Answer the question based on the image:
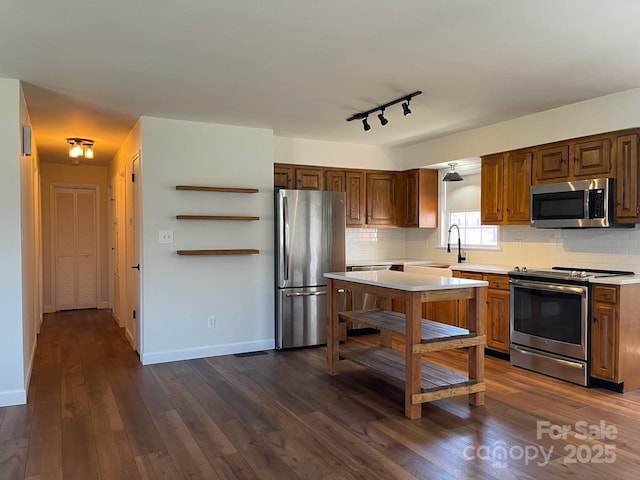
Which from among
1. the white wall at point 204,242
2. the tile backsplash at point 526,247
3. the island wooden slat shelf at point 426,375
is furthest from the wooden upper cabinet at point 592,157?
the white wall at point 204,242

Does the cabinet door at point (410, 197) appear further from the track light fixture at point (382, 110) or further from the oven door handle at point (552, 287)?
the oven door handle at point (552, 287)

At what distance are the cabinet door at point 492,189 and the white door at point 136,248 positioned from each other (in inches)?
143

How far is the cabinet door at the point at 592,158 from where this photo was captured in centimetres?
396

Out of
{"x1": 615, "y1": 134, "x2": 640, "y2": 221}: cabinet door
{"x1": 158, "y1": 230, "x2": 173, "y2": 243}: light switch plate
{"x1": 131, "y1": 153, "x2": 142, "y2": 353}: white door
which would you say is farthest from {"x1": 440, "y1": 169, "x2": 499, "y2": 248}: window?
{"x1": 131, "y1": 153, "x2": 142, "y2": 353}: white door

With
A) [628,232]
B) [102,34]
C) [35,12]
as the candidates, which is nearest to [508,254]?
[628,232]

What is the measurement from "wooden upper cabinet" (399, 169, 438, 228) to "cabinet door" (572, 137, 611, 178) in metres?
2.13

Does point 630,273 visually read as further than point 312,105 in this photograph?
No

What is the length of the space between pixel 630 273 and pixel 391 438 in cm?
263

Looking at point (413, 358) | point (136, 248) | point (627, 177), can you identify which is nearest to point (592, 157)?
point (627, 177)

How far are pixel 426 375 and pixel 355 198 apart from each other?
302 cm

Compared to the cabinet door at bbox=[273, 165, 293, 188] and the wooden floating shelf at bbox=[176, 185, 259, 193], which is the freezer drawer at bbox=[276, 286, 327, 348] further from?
the cabinet door at bbox=[273, 165, 293, 188]

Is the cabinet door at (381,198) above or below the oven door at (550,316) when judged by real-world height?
above

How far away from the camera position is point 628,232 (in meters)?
4.06

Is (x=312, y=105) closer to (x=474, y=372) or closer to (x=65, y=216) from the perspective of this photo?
(x=474, y=372)
